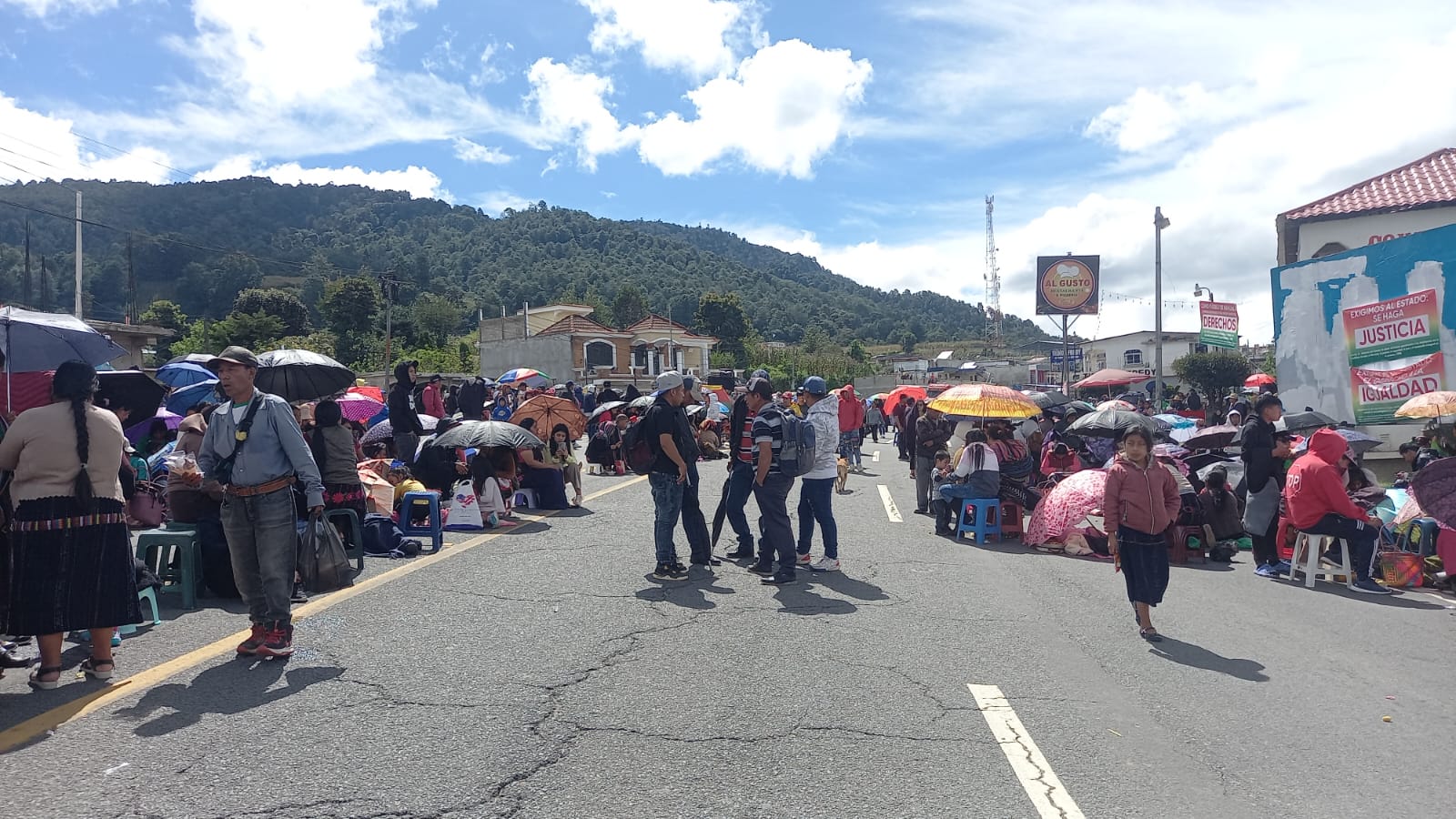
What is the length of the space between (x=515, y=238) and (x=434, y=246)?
45.9 feet

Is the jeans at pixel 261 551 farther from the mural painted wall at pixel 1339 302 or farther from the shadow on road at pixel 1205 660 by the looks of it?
the mural painted wall at pixel 1339 302

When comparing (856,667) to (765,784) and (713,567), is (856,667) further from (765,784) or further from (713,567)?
(713,567)

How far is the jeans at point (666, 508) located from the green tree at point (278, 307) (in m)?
82.9

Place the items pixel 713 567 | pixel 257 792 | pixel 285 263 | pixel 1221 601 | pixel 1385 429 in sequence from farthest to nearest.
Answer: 1. pixel 285 263
2. pixel 1385 429
3. pixel 713 567
4. pixel 1221 601
5. pixel 257 792

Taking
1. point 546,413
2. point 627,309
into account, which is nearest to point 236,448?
point 546,413

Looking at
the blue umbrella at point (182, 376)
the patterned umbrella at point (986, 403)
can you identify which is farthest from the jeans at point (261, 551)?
the blue umbrella at point (182, 376)

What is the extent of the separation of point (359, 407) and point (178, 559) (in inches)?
436

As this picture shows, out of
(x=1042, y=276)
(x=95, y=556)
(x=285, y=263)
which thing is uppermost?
(x=285, y=263)

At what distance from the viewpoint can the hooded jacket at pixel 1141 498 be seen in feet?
22.0

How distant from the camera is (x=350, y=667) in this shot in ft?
17.8

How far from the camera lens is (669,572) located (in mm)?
8211

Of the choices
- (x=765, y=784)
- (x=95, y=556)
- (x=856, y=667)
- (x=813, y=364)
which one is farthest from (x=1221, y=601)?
(x=813, y=364)

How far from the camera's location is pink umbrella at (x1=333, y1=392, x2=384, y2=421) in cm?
1752

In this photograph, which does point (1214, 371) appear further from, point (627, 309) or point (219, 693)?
point (627, 309)
